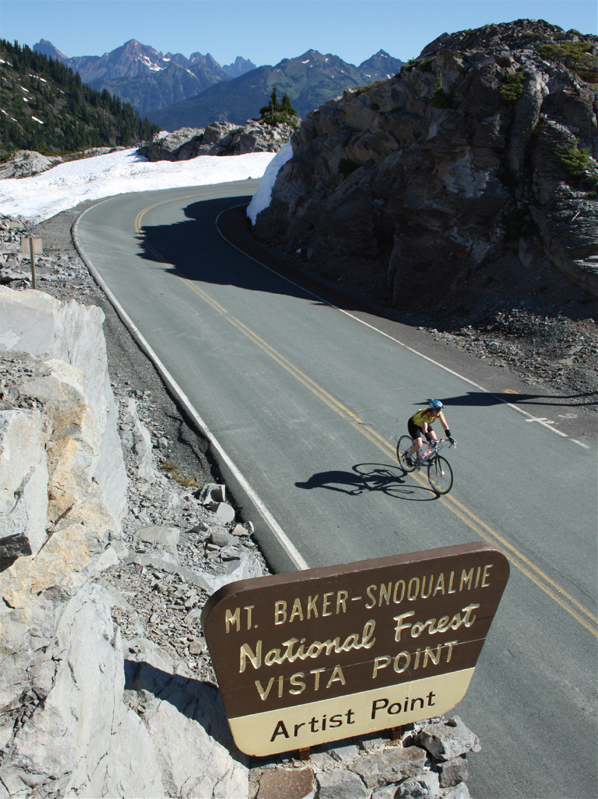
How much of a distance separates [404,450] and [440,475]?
1091mm

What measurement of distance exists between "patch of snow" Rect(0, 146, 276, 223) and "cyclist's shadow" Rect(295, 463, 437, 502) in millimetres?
27786

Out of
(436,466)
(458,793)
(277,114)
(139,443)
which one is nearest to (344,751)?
(458,793)

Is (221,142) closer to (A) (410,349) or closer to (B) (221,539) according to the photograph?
(A) (410,349)

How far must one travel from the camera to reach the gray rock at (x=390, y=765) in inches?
203

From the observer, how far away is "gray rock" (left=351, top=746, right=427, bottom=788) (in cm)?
516

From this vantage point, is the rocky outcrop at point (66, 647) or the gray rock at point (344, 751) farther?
the gray rock at point (344, 751)

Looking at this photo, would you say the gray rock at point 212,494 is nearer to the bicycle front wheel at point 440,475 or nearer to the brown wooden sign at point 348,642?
the bicycle front wheel at point 440,475

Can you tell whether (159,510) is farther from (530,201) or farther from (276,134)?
(276,134)

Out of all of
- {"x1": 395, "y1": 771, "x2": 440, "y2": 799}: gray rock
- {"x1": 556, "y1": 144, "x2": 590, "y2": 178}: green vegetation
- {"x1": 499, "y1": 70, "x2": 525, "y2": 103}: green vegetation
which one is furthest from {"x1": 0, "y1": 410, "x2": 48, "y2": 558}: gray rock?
{"x1": 499, "y1": 70, "x2": 525, "y2": 103}: green vegetation

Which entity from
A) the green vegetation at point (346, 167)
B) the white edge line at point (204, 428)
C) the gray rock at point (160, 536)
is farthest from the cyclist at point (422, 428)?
the green vegetation at point (346, 167)

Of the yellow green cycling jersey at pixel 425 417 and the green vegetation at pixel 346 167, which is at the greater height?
the green vegetation at pixel 346 167

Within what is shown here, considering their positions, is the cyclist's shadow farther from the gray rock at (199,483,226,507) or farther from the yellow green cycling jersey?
the gray rock at (199,483,226,507)

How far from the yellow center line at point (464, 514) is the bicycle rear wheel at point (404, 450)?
235 millimetres

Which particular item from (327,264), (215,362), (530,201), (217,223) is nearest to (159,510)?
(215,362)
